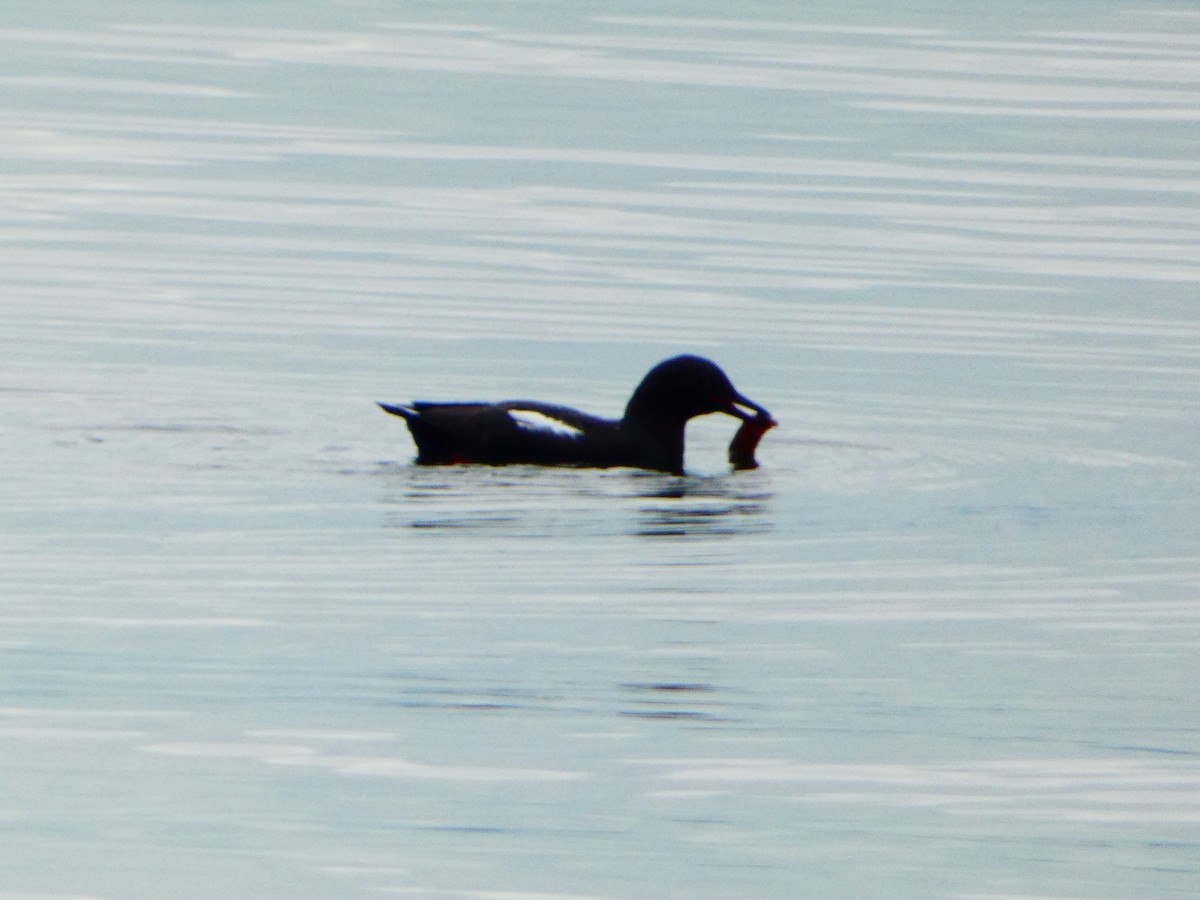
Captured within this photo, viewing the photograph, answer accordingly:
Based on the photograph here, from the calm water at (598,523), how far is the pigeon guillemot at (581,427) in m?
0.19

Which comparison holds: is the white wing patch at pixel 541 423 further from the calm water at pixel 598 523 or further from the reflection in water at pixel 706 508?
the reflection in water at pixel 706 508

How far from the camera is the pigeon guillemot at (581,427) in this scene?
13.3 meters

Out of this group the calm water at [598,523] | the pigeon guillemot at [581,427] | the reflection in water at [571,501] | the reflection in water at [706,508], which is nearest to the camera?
the calm water at [598,523]

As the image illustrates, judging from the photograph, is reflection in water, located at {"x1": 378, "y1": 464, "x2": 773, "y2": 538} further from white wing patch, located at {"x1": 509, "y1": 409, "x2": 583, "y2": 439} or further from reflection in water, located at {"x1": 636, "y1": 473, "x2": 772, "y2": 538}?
white wing patch, located at {"x1": 509, "y1": 409, "x2": 583, "y2": 439}

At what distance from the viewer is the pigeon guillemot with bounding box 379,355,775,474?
1327 cm

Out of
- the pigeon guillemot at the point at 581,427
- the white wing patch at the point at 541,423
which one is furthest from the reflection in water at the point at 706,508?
the white wing patch at the point at 541,423

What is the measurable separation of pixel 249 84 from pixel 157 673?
932 inches

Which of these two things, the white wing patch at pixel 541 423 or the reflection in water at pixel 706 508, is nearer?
the reflection in water at pixel 706 508

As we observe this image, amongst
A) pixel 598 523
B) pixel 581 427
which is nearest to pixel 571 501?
pixel 598 523

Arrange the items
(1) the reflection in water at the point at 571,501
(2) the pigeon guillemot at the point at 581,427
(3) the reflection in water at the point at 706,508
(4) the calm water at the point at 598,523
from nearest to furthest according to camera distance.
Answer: (4) the calm water at the point at 598,523
(1) the reflection in water at the point at 571,501
(3) the reflection in water at the point at 706,508
(2) the pigeon guillemot at the point at 581,427

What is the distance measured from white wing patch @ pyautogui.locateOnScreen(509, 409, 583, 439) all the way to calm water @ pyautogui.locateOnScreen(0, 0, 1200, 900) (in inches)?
8.2

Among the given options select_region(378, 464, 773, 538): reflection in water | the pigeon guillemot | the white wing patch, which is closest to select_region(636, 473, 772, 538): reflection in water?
select_region(378, 464, 773, 538): reflection in water

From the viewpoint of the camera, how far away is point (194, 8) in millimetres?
42000

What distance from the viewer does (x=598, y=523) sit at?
12.2m
